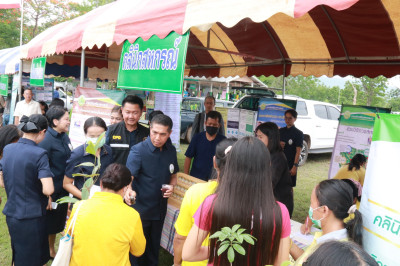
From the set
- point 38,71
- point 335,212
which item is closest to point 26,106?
point 38,71

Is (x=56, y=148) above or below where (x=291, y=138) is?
below

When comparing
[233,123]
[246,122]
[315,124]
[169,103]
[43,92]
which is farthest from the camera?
[43,92]

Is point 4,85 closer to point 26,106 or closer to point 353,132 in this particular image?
point 26,106

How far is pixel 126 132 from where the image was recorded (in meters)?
3.29

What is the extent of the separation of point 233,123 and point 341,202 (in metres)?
4.34

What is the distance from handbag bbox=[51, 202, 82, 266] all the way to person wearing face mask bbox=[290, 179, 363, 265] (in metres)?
1.37

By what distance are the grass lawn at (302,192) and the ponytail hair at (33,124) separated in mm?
1727

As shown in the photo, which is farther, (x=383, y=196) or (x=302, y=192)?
(x=302, y=192)

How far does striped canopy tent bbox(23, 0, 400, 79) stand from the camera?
2312 millimetres

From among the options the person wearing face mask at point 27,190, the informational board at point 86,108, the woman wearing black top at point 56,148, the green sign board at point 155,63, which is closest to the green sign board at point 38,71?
the informational board at point 86,108

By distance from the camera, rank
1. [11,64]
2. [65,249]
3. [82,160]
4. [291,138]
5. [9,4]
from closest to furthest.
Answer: [65,249] < [82,160] < [291,138] < [9,4] < [11,64]

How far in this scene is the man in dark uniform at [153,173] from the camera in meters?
2.71

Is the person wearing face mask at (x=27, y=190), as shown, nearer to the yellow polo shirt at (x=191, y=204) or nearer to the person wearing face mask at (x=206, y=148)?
the yellow polo shirt at (x=191, y=204)

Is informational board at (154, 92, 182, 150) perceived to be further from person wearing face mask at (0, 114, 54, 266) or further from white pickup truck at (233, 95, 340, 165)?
white pickup truck at (233, 95, 340, 165)
